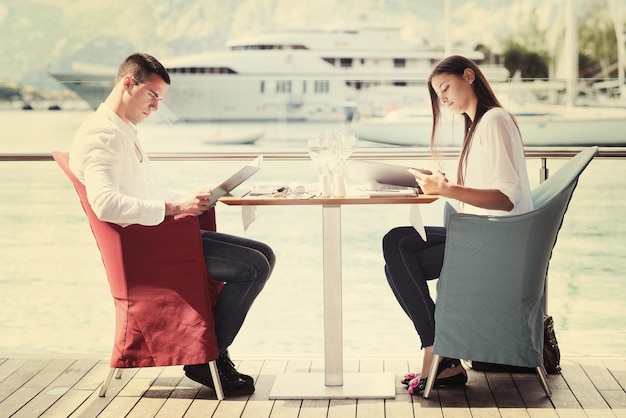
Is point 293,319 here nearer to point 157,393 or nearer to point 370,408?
point 157,393

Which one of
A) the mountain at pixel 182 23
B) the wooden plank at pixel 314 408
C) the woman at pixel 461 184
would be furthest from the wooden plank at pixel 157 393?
the mountain at pixel 182 23

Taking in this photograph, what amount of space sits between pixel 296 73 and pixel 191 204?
17132mm

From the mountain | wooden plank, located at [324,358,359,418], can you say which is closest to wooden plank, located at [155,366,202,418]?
wooden plank, located at [324,358,359,418]

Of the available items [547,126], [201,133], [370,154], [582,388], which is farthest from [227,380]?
[201,133]

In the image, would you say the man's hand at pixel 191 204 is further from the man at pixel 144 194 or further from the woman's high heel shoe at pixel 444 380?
the woman's high heel shoe at pixel 444 380

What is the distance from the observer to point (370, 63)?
19.3 meters

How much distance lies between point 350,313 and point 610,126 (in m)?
11.7

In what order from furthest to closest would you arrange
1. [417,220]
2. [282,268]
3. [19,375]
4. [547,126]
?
[547,126] → [282,268] → [19,375] → [417,220]

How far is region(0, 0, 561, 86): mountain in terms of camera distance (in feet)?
63.6

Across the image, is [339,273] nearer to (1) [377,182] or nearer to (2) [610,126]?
(1) [377,182]

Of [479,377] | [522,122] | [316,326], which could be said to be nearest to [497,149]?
[479,377]

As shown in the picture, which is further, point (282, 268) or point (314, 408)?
point (282, 268)

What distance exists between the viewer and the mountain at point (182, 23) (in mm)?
19391

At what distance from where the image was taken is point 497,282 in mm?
2617
